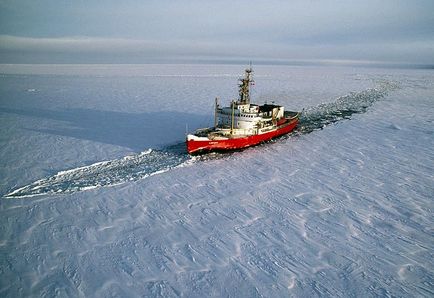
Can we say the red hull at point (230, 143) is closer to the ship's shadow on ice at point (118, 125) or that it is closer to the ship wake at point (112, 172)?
the ship wake at point (112, 172)

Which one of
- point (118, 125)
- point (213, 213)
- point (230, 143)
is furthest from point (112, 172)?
point (118, 125)

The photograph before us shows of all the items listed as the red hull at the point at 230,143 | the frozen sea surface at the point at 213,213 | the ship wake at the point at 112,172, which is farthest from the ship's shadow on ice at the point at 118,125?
the red hull at the point at 230,143

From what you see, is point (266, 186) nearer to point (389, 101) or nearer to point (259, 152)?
point (259, 152)

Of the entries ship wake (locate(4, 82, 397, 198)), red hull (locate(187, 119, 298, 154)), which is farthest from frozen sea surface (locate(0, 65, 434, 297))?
red hull (locate(187, 119, 298, 154))

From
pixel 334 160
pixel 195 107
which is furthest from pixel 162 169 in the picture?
pixel 195 107

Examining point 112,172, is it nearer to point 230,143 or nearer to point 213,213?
point 213,213

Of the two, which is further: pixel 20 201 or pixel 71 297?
pixel 20 201

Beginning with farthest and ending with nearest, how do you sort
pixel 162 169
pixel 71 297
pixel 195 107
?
1. pixel 195 107
2. pixel 162 169
3. pixel 71 297
